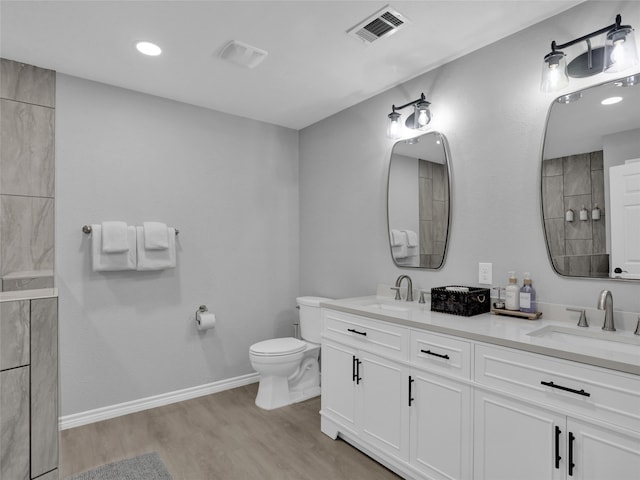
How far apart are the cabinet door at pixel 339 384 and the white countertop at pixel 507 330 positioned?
0.94ft

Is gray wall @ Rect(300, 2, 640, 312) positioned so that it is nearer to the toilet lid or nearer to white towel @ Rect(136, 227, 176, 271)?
the toilet lid

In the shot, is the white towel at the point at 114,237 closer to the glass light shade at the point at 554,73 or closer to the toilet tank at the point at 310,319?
the toilet tank at the point at 310,319

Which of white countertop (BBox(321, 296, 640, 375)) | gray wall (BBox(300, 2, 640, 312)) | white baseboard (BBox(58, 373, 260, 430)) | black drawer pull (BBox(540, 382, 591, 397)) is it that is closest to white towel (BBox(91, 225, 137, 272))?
white baseboard (BBox(58, 373, 260, 430))

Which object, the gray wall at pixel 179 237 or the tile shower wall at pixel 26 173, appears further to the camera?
the gray wall at pixel 179 237

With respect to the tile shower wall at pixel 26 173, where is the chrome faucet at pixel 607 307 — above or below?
below

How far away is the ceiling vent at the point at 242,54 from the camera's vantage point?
2250 mm

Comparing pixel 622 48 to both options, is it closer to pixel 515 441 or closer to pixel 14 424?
pixel 515 441

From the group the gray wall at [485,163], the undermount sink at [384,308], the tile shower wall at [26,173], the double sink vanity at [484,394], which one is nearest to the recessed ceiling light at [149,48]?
the tile shower wall at [26,173]

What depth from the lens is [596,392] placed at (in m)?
1.32

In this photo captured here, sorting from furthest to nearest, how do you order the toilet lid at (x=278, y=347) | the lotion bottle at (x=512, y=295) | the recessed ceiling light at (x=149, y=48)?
the toilet lid at (x=278, y=347), the recessed ceiling light at (x=149, y=48), the lotion bottle at (x=512, y=295)

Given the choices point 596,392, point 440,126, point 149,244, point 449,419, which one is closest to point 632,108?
point 440,126

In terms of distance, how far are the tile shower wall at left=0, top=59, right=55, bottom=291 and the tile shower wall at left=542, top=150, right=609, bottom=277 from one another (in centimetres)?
298

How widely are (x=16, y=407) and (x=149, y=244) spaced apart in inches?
63.3

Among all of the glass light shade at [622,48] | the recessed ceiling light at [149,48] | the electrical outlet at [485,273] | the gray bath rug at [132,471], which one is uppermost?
the recessed ceiling light at [149,48]
